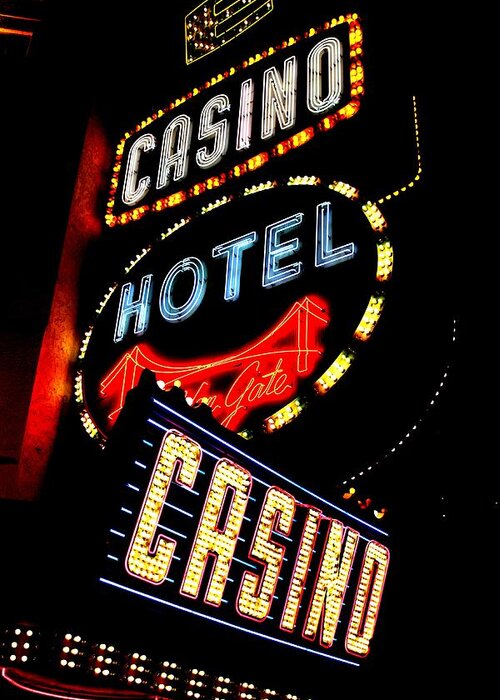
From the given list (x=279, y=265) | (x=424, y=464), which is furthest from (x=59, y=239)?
(x=424, y=464)

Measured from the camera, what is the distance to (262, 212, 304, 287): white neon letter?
8.44 metres

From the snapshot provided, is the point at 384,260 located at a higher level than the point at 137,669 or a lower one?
higher

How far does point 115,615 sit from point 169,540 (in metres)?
0.61

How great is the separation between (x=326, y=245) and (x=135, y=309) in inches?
119

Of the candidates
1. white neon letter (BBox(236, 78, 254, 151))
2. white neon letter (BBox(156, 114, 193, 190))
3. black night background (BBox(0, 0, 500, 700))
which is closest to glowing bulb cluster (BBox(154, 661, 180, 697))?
black night background (BBox(0, 0, 500, 700))

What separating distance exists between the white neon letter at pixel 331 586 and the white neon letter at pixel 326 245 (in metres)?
3.38

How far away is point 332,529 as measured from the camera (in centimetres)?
575

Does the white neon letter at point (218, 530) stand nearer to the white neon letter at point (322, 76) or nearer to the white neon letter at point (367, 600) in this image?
the white neon letter at point (367, 600)

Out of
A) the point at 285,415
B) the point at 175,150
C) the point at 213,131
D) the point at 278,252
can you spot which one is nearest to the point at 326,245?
the point at 278,252

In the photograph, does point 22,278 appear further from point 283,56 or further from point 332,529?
point 332,529

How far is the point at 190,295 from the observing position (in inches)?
368

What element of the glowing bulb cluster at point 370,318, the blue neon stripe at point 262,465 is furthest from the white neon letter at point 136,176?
the blue neon stripe at point 262,465

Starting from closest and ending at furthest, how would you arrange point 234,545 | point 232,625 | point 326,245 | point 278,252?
point 232,625, point 234,545, point 326,245, point 278,252

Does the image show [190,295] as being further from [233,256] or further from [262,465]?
[262,465]
